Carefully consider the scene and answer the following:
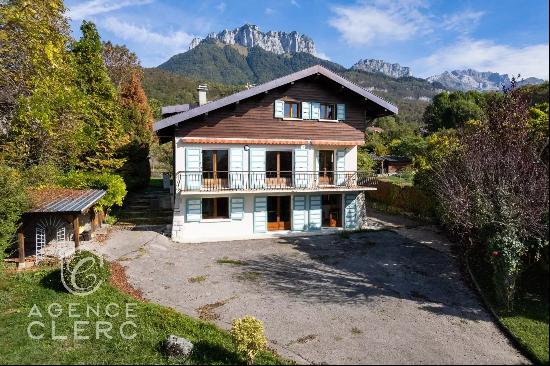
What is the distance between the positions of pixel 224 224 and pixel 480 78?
19737cm

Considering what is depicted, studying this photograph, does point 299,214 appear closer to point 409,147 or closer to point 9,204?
point 9,204

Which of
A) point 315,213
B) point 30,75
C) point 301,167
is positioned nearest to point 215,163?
point 301,167

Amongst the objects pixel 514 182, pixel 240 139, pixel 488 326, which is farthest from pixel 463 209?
pixel 240 139

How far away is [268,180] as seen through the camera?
65.2ft

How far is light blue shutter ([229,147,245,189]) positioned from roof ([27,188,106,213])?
6122 millimetres

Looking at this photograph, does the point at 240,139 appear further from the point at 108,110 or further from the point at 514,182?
the point at 514,182

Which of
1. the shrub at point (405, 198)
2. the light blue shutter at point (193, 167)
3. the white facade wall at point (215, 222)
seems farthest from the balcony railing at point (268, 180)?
the shrub at point (405, 198)

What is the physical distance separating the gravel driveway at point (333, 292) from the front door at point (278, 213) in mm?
1337

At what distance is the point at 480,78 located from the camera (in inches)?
7072

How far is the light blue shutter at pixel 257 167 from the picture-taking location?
63.8 ft

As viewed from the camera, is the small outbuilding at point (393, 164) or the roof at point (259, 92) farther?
the small outbuilding at point (393, 164)

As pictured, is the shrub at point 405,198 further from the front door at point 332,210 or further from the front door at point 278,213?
the front door at point 278,213

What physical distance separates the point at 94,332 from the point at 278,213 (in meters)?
12.4

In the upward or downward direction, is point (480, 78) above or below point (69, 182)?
above
